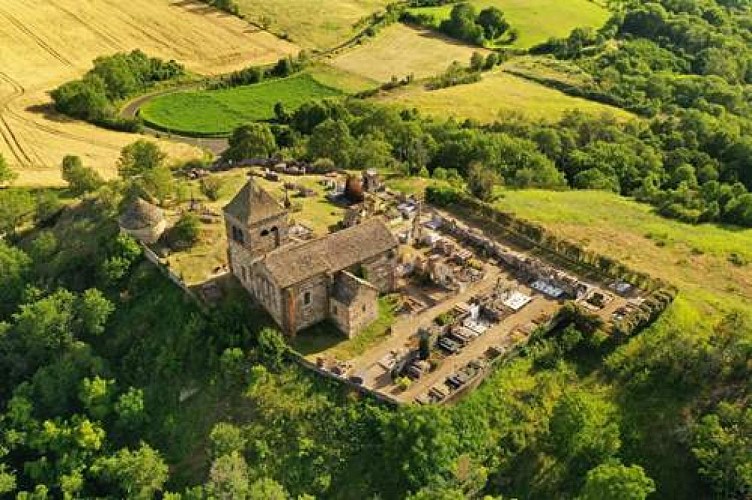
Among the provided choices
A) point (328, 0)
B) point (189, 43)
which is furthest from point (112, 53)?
point (328, 0)

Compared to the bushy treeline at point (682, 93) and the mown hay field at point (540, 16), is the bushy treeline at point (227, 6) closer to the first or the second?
the mown hay field at point (540, 16)

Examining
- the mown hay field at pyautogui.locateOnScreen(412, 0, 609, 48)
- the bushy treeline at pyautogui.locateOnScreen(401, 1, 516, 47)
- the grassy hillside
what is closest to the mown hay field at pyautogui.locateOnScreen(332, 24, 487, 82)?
the bushy treeline at pyautogui.locateOnScreen(401, 1, 516, 47)

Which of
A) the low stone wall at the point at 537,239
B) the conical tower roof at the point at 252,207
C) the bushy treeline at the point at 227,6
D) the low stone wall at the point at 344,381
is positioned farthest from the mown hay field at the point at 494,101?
the low stone wall at the point at 344,381

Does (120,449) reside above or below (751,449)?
below

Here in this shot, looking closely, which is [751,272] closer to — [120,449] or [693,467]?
[693,467]

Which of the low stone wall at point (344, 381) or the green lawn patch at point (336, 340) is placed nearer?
the low stone wall at point (344, 381)

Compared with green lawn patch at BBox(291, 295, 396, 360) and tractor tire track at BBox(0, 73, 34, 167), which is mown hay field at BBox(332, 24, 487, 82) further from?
green lawn patch at BBox(291, 295, 396, 360)
